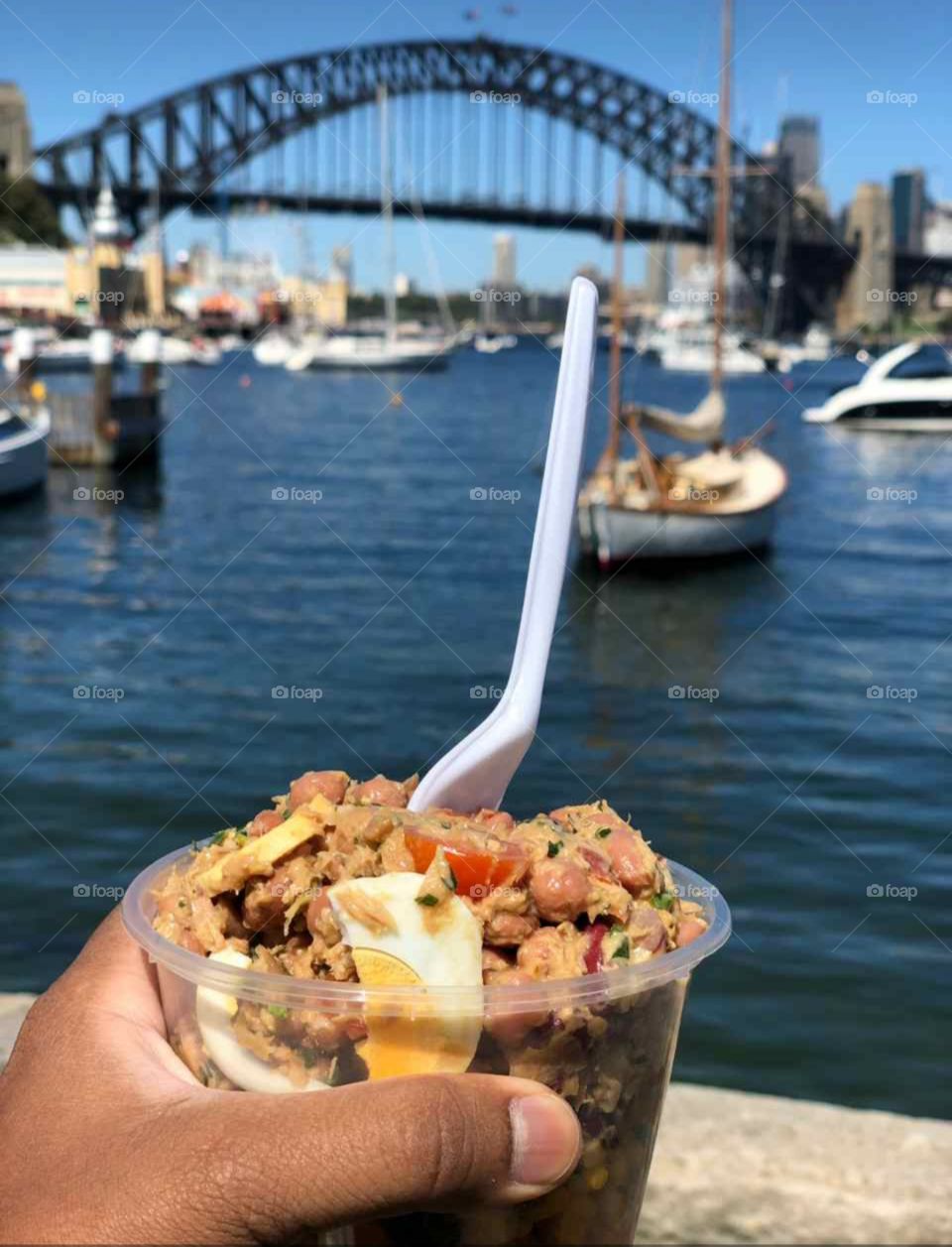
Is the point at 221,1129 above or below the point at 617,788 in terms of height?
above

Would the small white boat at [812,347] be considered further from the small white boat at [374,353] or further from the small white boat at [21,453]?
the small white boat at [21,453]

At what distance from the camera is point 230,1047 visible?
1398 mm

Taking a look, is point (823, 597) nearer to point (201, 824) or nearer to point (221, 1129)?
point (201, 824)

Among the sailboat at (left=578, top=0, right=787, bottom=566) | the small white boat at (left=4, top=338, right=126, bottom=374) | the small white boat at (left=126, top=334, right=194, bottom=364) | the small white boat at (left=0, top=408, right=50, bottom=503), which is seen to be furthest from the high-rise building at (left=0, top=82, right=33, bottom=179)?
the sailboat at (left=578, top=0, right=787, bottom=566)

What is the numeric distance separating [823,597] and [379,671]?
769 centimetres

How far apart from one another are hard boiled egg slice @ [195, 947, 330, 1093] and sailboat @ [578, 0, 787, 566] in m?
15.8

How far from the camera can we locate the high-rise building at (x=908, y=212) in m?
69.3

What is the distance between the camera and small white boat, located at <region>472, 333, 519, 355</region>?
352ft

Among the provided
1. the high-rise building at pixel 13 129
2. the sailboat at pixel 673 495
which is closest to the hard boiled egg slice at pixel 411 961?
the sailboat at pixel 673 495

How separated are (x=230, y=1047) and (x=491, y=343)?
10846 centimetres

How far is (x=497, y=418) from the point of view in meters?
49.9

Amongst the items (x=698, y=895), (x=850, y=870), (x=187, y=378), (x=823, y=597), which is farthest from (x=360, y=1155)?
(x=187, y=378)

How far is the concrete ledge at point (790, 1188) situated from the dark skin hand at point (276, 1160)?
5.02 feet

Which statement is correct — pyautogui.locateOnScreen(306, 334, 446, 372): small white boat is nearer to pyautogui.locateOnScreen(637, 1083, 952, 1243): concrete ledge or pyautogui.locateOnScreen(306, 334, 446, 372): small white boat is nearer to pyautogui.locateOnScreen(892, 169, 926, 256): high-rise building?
pyautogui.locateOnScreen(892, 169, 926, 256): high-rise building
